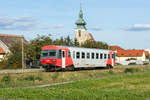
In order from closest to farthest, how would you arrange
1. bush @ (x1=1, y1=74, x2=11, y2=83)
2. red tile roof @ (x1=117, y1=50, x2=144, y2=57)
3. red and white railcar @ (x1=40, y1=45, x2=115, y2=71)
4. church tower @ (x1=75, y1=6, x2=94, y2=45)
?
1. bush @ (x1=1, y1=74, x2=11, y2=83)
2. red and white railcar @ (x1=40, y1=45, x2=115, y2=71)
3. red tile roof @ (x1=117, y1=50, x2=144, y2=57)
4. church tower @ (x1=75, y1=6, x2=94, y2=45)

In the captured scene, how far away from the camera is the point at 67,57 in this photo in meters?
33.1

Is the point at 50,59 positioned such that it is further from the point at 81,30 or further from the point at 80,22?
the point at 80,22

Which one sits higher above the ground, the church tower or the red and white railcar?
the church tower

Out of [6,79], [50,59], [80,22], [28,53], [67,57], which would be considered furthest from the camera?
[80,22]

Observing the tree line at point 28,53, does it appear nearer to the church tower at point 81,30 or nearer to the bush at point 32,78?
the bush at point 32,78

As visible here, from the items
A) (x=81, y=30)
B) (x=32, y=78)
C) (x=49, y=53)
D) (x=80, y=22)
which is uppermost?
(x=80, y=22)

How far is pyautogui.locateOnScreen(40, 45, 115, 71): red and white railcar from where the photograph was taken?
3234cm

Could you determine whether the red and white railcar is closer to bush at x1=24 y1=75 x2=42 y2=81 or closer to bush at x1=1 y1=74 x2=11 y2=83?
bush at x1=24 y1=75 x2=42 y2=81

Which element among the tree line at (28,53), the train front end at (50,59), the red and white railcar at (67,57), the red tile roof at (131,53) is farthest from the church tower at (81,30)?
the train front end at (50,59)

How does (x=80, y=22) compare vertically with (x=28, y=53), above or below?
above

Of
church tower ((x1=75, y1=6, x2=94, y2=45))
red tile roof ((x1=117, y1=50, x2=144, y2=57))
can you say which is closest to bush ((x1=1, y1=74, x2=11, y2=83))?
red tile roof ((x1=117, y1=50, x2=144, y2=57))

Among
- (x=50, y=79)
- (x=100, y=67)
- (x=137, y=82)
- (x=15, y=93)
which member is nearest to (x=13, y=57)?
(x=100, y=67)

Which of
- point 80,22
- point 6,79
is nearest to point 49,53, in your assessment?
point 6,79

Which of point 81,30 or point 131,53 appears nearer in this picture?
point 131,53
